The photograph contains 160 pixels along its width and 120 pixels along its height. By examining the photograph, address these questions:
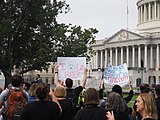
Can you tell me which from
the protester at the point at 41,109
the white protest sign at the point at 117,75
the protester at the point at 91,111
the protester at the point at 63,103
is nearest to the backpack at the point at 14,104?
the protester at the point at 63,103

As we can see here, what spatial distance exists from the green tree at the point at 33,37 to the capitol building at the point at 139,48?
52.2 meters

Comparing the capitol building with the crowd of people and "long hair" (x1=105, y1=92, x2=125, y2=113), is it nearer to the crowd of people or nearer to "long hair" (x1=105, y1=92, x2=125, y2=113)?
the crowd of people

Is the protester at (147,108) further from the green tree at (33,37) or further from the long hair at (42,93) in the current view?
the green tree at (33,37)

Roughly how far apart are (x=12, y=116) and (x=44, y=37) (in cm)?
3142

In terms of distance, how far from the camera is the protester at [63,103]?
8258 millimetres

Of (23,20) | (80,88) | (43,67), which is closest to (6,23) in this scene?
(23,20)

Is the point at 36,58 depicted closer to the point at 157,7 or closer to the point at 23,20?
the point at 23,20

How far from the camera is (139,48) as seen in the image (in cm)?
10238

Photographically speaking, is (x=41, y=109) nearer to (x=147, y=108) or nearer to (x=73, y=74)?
(x=147, y=108)

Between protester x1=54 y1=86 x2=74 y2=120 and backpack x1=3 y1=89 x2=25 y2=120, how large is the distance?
3.79 ft

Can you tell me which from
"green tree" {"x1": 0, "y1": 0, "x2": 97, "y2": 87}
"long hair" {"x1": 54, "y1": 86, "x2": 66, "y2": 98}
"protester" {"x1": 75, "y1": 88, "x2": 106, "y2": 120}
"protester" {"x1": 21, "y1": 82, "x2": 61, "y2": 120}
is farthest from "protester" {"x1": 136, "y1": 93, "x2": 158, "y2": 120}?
"green tree" {"x1": 0, "y1": 0, "x2": 97, "y2": 87}

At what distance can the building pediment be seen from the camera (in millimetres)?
103938

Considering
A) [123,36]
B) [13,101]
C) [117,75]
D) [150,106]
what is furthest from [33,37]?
[123,36]

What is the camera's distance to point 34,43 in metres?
41.0
